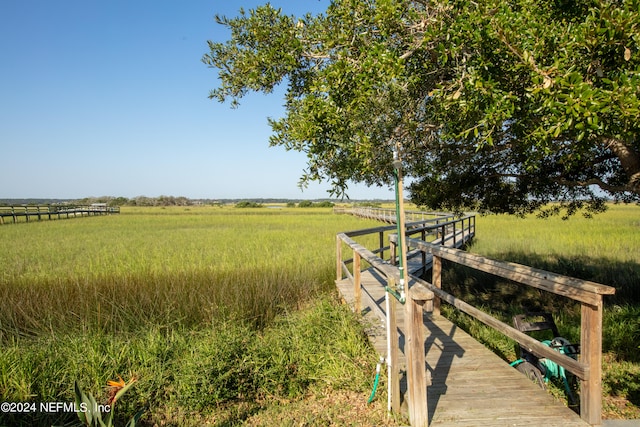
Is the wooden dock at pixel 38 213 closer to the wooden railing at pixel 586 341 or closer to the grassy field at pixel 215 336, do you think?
the grassy field at pixel 215 336

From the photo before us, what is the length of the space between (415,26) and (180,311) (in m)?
5.61

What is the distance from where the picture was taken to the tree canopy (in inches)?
106

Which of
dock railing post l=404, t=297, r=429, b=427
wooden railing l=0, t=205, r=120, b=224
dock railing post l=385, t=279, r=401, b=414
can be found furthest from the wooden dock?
dock railing post l=404, t=297, r=429, b=427

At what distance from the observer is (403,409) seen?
11.0 ft

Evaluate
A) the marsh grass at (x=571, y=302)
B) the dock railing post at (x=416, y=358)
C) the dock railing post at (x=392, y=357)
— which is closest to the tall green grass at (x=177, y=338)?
the dock railing post at (x=392, y=357)

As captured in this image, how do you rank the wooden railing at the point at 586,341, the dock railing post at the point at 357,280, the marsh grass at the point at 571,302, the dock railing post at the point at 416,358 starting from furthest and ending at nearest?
the dock railing post at the point at 357,280
the marsh grass at the point at 571,302
the dock railing post at the point at 416,358
the wooden railing at the point at 586,341

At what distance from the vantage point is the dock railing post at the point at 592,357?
2668 millimetres

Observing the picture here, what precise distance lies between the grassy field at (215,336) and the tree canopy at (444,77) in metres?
2.24

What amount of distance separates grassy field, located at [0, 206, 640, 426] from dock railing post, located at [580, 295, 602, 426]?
1456 millimetres

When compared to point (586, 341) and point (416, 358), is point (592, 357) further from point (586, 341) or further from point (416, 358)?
point (416, 358)

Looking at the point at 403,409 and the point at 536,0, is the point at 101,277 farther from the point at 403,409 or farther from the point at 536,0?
the point at 536,0

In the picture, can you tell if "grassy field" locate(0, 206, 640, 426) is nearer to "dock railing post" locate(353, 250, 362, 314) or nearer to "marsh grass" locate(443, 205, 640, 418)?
"marsh grass" locate(443, 205, 640, 418)

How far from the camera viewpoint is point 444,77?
422cm

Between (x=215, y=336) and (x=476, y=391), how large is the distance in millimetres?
3153
